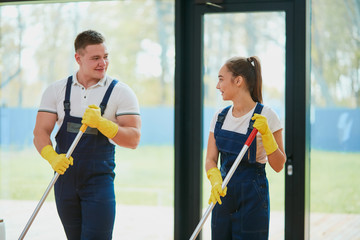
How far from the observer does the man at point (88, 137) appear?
2.68 metres

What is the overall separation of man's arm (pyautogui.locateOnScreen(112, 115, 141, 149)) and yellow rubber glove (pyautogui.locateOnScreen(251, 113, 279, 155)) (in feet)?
1.99

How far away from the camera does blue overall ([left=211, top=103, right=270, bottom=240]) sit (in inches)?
99.1

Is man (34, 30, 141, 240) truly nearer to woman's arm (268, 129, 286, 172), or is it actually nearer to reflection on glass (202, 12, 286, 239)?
woman's arm (268, 129, 286, 172)

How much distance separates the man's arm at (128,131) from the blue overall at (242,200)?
0.43m

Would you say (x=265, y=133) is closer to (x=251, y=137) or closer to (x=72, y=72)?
(x=251, y=137)

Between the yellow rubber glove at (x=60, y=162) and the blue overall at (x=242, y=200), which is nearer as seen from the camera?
the blue overall at (x=242, y=200)

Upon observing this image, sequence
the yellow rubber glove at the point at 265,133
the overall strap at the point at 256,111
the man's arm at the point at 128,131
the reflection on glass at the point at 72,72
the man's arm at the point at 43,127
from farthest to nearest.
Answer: the reflection on glass at the point at 72,72
the man's arm at the point at 43,127
the man's arm at the point at 128,131
the overall strap at the point at 256,111
the yellow rubber glove at the point at 265,133

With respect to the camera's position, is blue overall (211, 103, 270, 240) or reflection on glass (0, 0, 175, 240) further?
reflection on glass (0, 0, 175, 240)

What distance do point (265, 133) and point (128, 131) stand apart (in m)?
0.68

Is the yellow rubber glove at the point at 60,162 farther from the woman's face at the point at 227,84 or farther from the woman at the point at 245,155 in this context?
the woman's face at the point at 227,84

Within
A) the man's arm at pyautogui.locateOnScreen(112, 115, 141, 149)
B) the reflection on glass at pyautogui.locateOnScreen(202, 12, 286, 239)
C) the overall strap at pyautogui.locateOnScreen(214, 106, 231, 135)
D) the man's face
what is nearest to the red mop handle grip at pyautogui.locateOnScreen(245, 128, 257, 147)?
the overall strap at pyautogui.locateOnScreen(214, 106, 231, 135)

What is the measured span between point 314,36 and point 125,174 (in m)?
3.27

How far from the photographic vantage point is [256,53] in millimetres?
3443

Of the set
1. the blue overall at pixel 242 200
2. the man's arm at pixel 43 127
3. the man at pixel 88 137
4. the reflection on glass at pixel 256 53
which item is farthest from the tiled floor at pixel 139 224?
the man's arm at pixel 43 127
